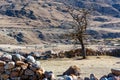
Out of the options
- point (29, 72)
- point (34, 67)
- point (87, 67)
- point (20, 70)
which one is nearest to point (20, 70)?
point (20, 70)

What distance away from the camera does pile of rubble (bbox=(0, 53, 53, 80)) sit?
54.1ft

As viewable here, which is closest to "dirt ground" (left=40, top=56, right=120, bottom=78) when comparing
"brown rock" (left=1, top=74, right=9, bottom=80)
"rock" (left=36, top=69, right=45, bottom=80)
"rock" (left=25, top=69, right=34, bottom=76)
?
"rock" (left=36, top=69, right=45, bottom=80)

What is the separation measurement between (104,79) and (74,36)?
24400 millimetres

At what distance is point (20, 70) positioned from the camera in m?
16.6

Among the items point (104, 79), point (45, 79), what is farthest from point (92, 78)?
point (45, 79)

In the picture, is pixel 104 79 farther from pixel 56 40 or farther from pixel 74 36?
pixel 56 40

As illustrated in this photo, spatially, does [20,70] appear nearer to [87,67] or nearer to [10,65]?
[10,65]

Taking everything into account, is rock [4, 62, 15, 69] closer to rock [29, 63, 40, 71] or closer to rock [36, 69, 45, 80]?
rock [29, 63, 40, 71]

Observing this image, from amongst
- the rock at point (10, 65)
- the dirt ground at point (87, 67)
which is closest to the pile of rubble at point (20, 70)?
the rock at point (10, 65)

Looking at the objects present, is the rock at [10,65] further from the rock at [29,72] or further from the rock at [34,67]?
the rock at [34,67]

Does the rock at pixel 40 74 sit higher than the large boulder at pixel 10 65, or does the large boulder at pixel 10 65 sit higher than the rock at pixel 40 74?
the large boulder at pixel 10 65

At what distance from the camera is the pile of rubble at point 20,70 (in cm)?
1650

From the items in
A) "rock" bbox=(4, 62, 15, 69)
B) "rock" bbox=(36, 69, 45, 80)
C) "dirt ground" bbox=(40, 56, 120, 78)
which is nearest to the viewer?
"rock" bbox=(36, 69, 45, 80)

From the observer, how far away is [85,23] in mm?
38594
